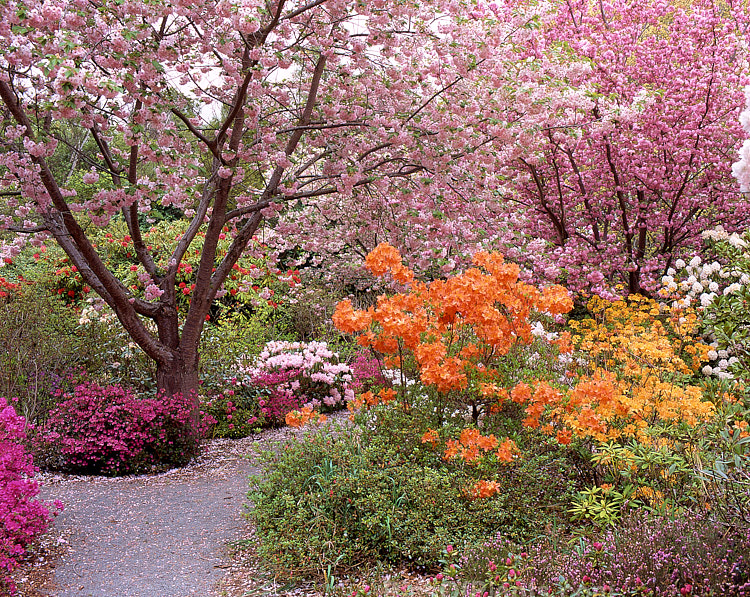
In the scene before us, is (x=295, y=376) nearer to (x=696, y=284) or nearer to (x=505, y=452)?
(x=505, y=452)

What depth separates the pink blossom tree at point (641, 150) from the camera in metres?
7.76

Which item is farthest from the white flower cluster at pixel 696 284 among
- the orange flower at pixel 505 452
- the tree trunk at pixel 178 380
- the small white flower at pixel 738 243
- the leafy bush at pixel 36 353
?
the leafy bush at pixel 36 353

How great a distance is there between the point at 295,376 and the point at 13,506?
3911mm

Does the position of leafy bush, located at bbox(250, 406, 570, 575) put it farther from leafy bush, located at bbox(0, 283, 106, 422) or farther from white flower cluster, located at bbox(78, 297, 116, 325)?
white flower cluster, located at bbox(78, 297, 116, 325)

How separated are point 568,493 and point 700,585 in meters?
1.30

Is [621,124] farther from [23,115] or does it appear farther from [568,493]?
[23,115]

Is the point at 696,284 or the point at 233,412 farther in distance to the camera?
the point at 696,284

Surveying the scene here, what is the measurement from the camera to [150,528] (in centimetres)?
409

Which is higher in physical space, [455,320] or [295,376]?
[455,320]

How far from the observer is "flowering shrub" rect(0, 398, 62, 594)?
10.4 feet

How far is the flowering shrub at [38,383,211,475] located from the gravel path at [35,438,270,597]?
0.16m

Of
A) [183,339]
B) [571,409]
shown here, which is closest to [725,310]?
[571,409]

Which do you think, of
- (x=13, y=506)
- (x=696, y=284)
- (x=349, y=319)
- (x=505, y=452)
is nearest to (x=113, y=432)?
(x=13, y=506)

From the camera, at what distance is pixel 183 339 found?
559 centimetres
